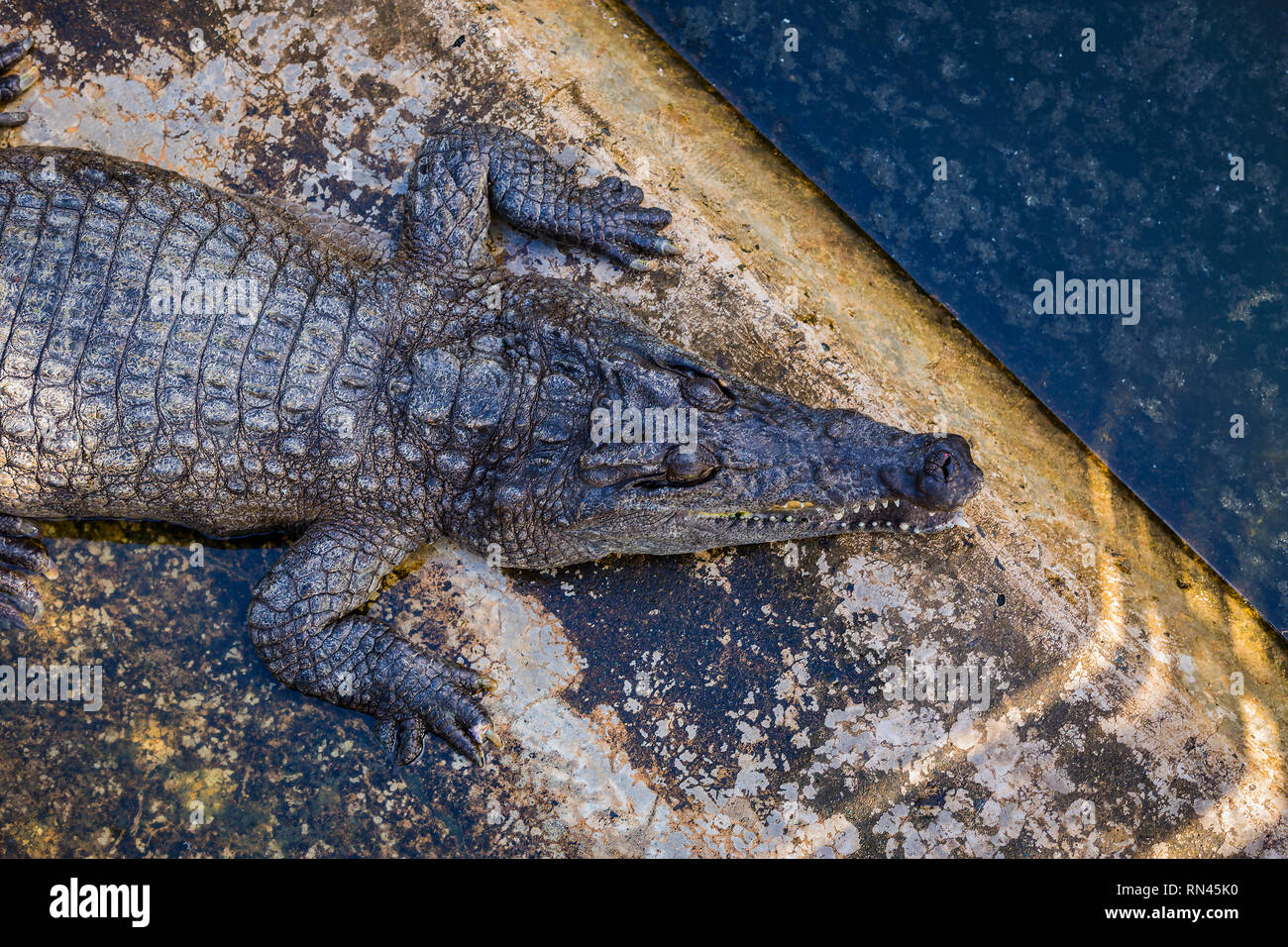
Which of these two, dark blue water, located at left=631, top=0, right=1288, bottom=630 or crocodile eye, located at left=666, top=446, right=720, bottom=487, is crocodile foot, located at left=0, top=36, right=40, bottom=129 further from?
crocodile eye, located at left=666, top=446, right=720, bottom=487

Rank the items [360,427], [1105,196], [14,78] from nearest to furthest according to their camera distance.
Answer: [360,427] → [14,78] → [1105,196]

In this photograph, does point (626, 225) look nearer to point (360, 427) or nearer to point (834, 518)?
point (360, 427)

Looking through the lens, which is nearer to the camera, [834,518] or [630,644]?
[834,518]

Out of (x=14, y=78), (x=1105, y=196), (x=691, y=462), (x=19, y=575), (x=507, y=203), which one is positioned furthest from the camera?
(x=1105, y=196)

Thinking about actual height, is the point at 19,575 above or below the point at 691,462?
below

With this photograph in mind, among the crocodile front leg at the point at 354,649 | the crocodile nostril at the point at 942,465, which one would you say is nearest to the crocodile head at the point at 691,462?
the crocodile nostril at the point at 942,465

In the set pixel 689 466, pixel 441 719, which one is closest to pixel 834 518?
pixel 689 466

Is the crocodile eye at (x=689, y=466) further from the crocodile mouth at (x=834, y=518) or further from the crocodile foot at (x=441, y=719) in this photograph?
the crocodile foot at (x=441, y=719)
